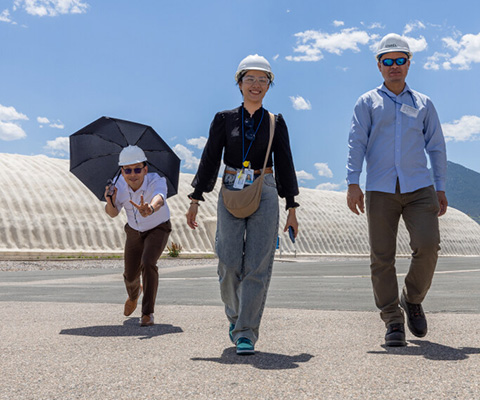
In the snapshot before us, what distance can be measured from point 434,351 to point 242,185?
1790 mm

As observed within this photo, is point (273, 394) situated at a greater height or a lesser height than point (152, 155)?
lesser

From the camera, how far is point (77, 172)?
8000mm

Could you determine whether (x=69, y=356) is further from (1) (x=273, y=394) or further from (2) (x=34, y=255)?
(2) (x=34, y=255)

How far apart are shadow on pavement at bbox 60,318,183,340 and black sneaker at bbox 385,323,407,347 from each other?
1905 millimetres

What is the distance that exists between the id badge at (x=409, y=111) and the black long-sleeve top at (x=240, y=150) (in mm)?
967

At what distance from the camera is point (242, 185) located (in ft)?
16.6

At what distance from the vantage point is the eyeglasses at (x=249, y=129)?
516 cm

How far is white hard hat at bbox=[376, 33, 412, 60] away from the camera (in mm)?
5511

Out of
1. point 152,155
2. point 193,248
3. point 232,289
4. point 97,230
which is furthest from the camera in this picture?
point 193,248

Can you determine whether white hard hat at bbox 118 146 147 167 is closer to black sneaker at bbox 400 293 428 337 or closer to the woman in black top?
the woman in black top

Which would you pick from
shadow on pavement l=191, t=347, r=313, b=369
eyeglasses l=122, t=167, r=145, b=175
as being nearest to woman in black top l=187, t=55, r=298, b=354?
shadow on pavement l=191, t=347, r=313, b=369

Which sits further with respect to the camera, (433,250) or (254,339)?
(433,250)

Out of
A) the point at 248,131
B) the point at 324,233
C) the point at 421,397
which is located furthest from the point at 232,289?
the point at 324,233

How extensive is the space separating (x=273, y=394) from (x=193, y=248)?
46.4 metres
